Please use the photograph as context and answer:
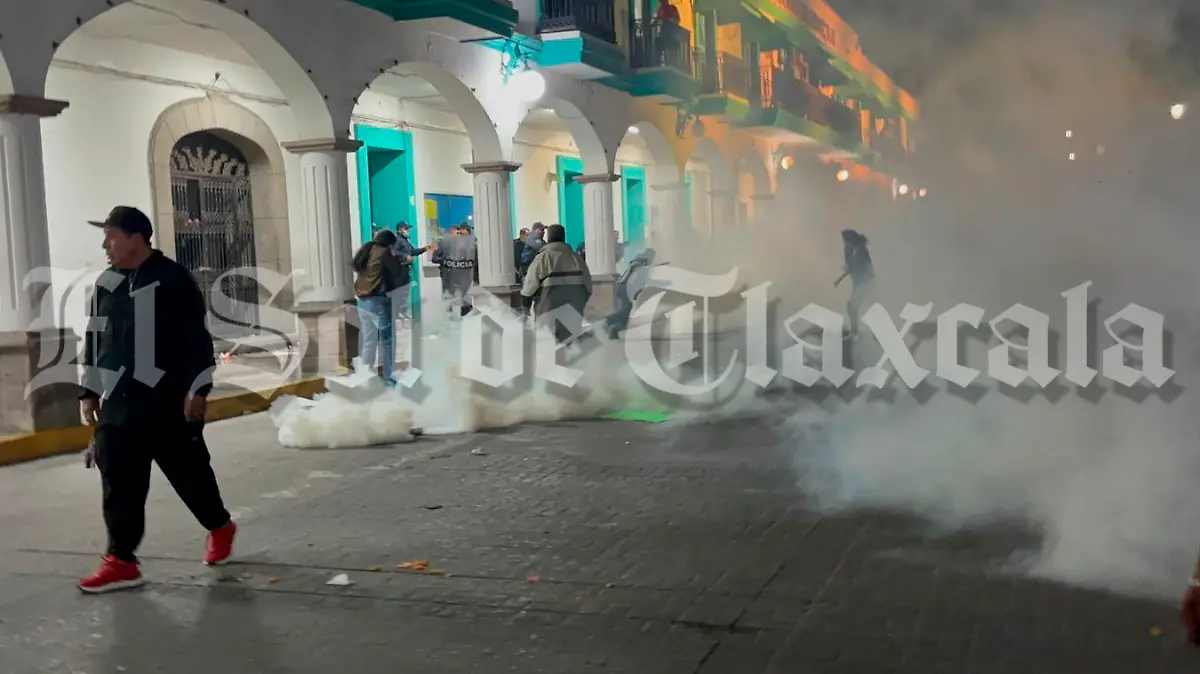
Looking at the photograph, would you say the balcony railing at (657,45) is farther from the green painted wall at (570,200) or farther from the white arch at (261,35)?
the white arch at (261,35)

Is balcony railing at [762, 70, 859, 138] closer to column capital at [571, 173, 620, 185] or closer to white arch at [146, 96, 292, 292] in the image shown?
column capital at [571, 173, 620, 185]

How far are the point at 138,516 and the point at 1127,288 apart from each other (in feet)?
45.2

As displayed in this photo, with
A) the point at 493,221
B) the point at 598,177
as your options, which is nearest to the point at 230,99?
the point at 493,221

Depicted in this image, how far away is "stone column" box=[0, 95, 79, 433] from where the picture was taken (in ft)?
24.7

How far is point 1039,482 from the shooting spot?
557cm

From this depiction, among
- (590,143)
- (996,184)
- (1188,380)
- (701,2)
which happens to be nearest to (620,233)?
(701,2)

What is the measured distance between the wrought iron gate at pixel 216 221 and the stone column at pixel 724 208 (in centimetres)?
1226

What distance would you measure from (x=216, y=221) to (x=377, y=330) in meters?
3.57

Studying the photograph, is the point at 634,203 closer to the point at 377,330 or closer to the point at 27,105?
the point at 377,330

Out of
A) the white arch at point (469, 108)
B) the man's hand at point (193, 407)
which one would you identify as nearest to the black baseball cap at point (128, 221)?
the man's hand at point (193, 407)

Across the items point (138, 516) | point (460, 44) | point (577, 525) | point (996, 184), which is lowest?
point (577, 525)

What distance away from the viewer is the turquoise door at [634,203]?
23500mm

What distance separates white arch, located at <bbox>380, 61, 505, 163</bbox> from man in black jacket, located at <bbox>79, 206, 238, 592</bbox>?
8299 millimetres

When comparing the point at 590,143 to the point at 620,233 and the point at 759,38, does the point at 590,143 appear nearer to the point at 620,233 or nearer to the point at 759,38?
the point at 620,233
